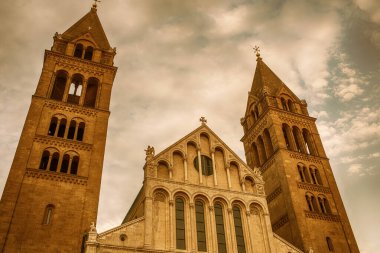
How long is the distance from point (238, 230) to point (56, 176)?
1158 centimetres

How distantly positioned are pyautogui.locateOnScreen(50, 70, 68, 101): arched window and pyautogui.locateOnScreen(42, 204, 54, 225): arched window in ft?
34.1

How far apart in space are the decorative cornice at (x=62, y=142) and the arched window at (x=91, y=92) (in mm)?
5581

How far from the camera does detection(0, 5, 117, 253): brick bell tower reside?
19.9 metres

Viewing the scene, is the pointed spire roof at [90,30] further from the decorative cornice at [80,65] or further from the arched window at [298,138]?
the arched window at [298,138]

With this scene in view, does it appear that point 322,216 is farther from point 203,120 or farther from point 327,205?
point 203,120

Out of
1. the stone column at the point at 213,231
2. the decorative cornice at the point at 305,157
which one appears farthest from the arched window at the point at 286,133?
the stone column at the point at 213,231

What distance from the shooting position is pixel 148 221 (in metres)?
19.7

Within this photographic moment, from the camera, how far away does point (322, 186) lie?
30094 millimetres

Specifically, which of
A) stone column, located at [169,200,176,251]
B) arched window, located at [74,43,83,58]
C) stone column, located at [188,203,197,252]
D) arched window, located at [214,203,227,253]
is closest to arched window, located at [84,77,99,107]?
arched window, located at [74,43,83,58]

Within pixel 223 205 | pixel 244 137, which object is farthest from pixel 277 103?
pixel 223 205

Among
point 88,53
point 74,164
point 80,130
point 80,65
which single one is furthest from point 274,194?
point 88,53

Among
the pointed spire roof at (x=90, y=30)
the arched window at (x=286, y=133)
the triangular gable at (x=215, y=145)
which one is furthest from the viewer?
the arched window at (x=286, y=133)

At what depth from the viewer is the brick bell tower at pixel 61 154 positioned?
19922 millimetres

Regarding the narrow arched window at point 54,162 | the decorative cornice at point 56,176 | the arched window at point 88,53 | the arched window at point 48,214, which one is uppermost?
the arched window at point 88,53
